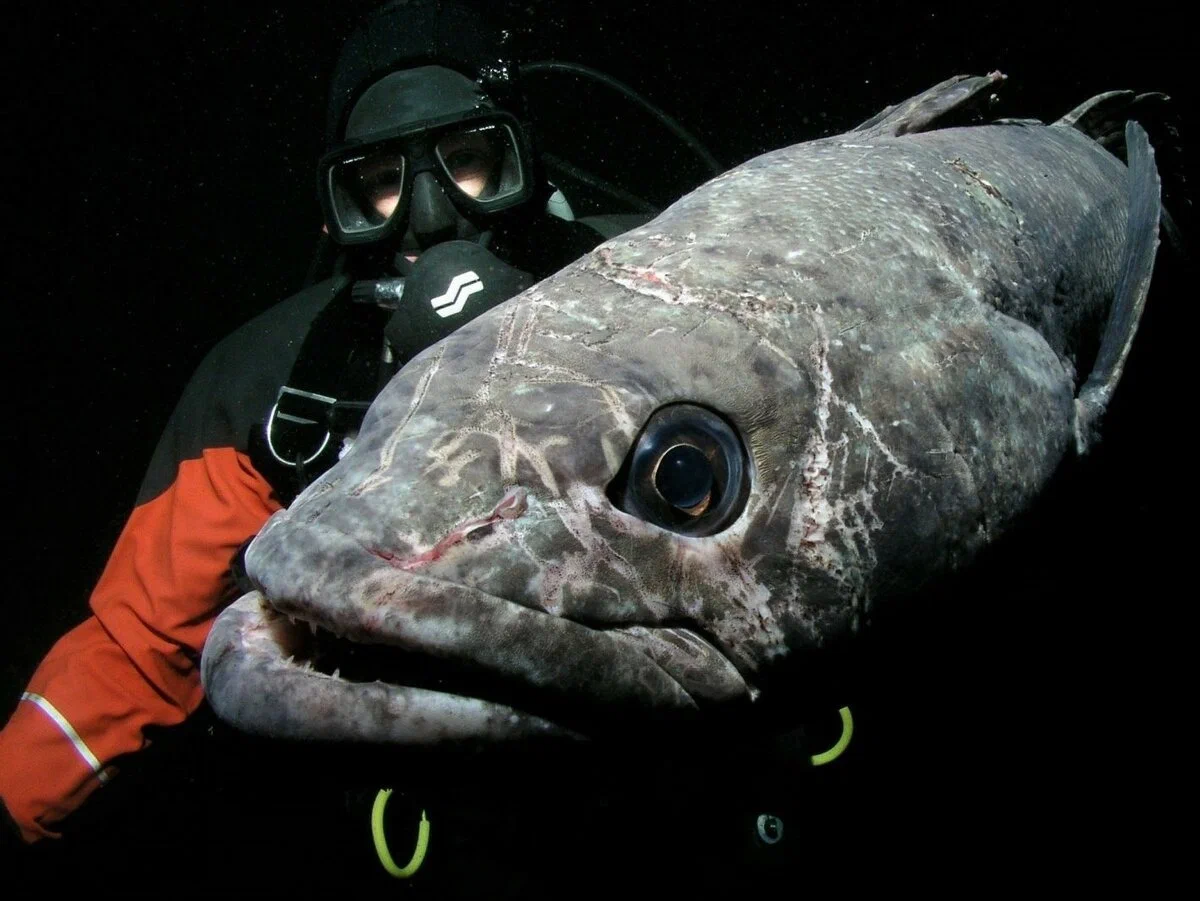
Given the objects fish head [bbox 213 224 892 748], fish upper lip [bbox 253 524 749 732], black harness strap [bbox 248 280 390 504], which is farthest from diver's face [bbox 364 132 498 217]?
fish upper lip [bbox 253 524 749 732]

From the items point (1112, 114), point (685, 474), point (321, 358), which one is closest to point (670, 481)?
point (685, 474)

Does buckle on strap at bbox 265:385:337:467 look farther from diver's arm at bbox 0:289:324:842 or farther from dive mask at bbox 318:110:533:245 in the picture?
dive mask at bbox 318:110:533:245

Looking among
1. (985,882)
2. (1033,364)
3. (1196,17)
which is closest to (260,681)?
(1033,364)

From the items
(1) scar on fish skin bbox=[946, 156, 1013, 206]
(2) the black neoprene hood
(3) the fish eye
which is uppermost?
(2) the black neoprene hood

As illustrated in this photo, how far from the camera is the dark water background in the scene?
109 inches

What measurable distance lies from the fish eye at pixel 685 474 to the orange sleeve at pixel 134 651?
294cm

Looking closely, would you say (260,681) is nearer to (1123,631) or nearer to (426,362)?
(426,362)

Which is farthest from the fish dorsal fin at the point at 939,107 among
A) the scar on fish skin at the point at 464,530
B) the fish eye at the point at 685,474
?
the scar on fish skin at the point at 464,530

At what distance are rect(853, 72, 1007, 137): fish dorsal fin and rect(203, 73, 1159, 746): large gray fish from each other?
656 millimetres

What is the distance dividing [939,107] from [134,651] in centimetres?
431

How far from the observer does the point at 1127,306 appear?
1929 millimetres

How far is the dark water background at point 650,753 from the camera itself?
9.10 ft

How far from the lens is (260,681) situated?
3.34ft

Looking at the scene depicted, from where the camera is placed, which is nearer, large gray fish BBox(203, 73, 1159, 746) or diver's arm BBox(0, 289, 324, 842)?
large gray fish BBox(203, 73, 1159, 746)
